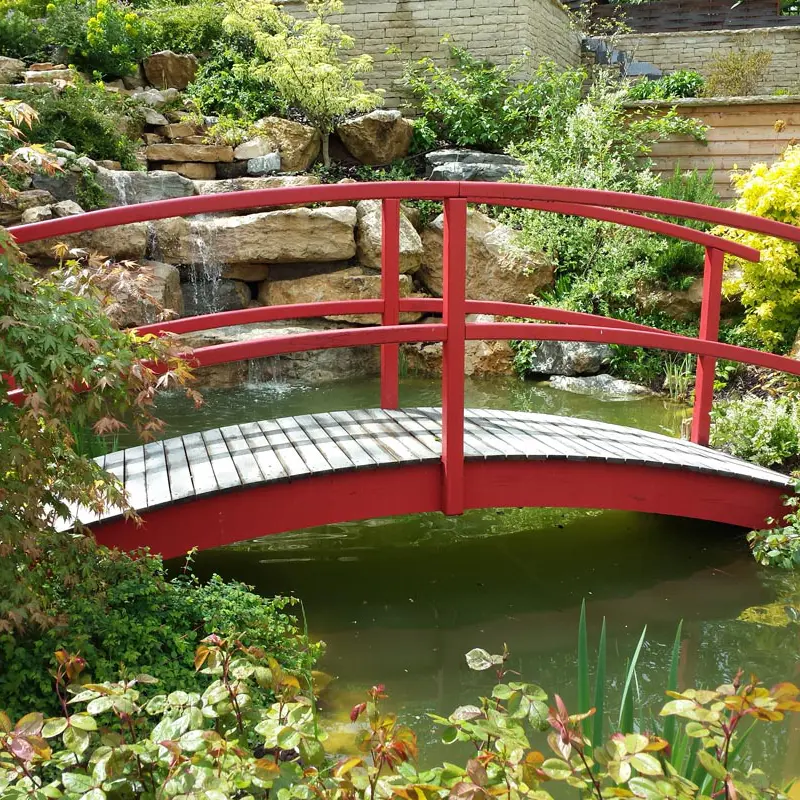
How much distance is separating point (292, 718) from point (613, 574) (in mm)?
2797

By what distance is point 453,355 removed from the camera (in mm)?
3545

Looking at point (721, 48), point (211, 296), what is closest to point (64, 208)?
point (211, 296)

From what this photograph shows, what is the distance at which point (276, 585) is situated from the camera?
3.78 metres

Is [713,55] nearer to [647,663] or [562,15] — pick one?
[562,15]

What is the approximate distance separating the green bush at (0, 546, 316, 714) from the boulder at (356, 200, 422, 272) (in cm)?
636

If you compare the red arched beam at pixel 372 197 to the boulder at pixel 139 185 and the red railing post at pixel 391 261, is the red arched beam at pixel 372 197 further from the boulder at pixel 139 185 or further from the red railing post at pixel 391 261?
the boulder at pixel 139 185

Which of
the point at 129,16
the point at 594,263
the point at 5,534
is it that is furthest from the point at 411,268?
the point at 5,534

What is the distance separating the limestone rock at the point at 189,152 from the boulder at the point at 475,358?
3261mm

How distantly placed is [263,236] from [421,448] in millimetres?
5499

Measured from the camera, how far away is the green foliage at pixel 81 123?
857 cm

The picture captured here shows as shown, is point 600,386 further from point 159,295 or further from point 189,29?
point 189,29

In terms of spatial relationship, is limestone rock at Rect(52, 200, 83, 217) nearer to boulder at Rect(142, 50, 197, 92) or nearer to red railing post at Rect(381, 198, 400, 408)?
boulder at Rect(142, 50, 197, 92)

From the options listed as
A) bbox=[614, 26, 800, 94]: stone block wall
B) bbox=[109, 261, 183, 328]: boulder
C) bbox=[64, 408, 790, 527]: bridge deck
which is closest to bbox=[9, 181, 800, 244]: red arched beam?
bbox=[64, 408, 790, 527]: bridge deck

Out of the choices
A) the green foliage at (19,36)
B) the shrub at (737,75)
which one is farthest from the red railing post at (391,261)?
the shrub at (737,75)
